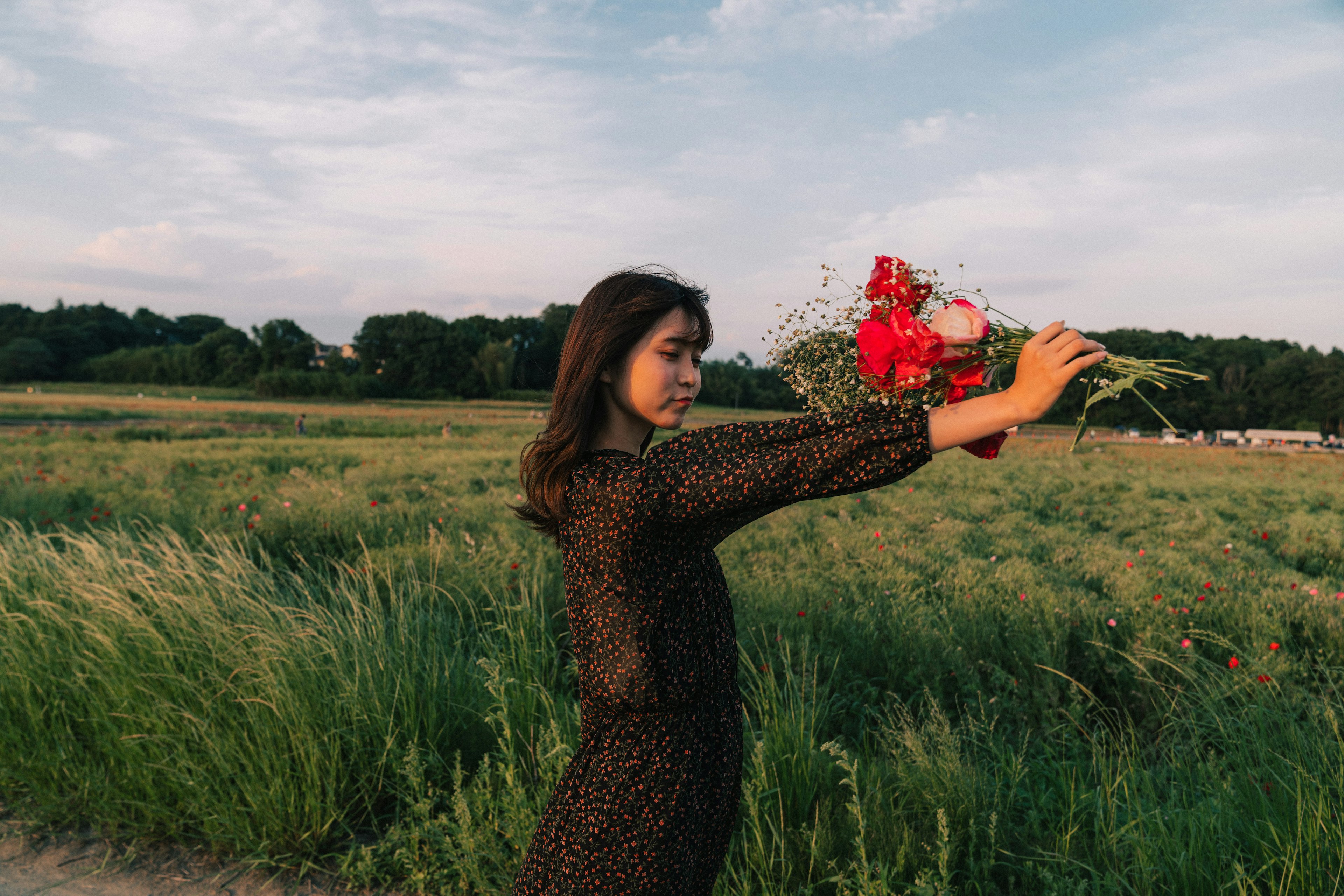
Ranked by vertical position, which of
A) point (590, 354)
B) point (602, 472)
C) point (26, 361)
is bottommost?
point (602, 472)

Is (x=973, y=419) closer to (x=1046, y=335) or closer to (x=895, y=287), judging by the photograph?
(x=1046, y=335)

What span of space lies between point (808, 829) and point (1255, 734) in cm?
Result: 171

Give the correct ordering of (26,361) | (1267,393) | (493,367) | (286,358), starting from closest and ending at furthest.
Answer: (1267,393), (493,367), (26,361), (286,358)

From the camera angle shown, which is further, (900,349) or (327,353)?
(327,353)

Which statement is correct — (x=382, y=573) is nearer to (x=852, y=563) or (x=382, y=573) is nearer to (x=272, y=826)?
(x=272, y=826)

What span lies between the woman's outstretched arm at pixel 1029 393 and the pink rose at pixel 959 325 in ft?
0.29

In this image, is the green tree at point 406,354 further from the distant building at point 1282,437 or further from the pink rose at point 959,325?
the pink rose at point 959,325

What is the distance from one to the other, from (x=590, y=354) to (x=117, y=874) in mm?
2898

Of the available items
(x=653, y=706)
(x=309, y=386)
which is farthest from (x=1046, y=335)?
(x=309, y=386)

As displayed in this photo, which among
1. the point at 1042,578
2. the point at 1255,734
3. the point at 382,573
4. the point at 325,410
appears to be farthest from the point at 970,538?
the point at 325,410

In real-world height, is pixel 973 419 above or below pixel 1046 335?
below

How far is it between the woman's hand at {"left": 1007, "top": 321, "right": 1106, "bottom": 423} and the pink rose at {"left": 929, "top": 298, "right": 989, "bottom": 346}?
0.08m

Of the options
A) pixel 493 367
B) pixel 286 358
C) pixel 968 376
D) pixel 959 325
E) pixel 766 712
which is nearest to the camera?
pixel 959 325

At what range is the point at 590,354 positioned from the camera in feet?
4.96
